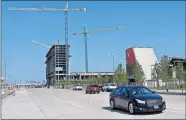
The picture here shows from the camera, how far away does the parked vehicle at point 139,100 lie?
16828 mm

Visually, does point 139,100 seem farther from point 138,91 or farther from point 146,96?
point 138,91

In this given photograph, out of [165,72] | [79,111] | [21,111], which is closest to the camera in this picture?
[79,111]

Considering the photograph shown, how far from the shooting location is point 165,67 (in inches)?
2576

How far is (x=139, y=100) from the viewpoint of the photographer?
17.0 meters

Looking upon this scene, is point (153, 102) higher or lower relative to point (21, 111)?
higher

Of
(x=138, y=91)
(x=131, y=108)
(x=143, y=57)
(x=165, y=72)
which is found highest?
(x=143, y=57)

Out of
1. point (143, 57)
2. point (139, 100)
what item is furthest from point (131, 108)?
point (143, 57)

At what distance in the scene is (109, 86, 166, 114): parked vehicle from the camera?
16.8 metres

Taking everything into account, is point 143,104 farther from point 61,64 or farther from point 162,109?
point 61,64

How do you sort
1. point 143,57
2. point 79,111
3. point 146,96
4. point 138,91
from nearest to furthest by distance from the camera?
point 146,96 → point 138,91 → point 79,111 → point 143,57

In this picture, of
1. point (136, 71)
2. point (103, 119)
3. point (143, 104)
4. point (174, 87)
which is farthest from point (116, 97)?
point (136, 71)

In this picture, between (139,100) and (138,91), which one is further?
(138,91)

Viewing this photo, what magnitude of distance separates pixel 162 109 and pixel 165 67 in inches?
1942

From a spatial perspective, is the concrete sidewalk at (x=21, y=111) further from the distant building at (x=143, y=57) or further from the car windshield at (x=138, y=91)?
the distant building at (x=143, y=57)
